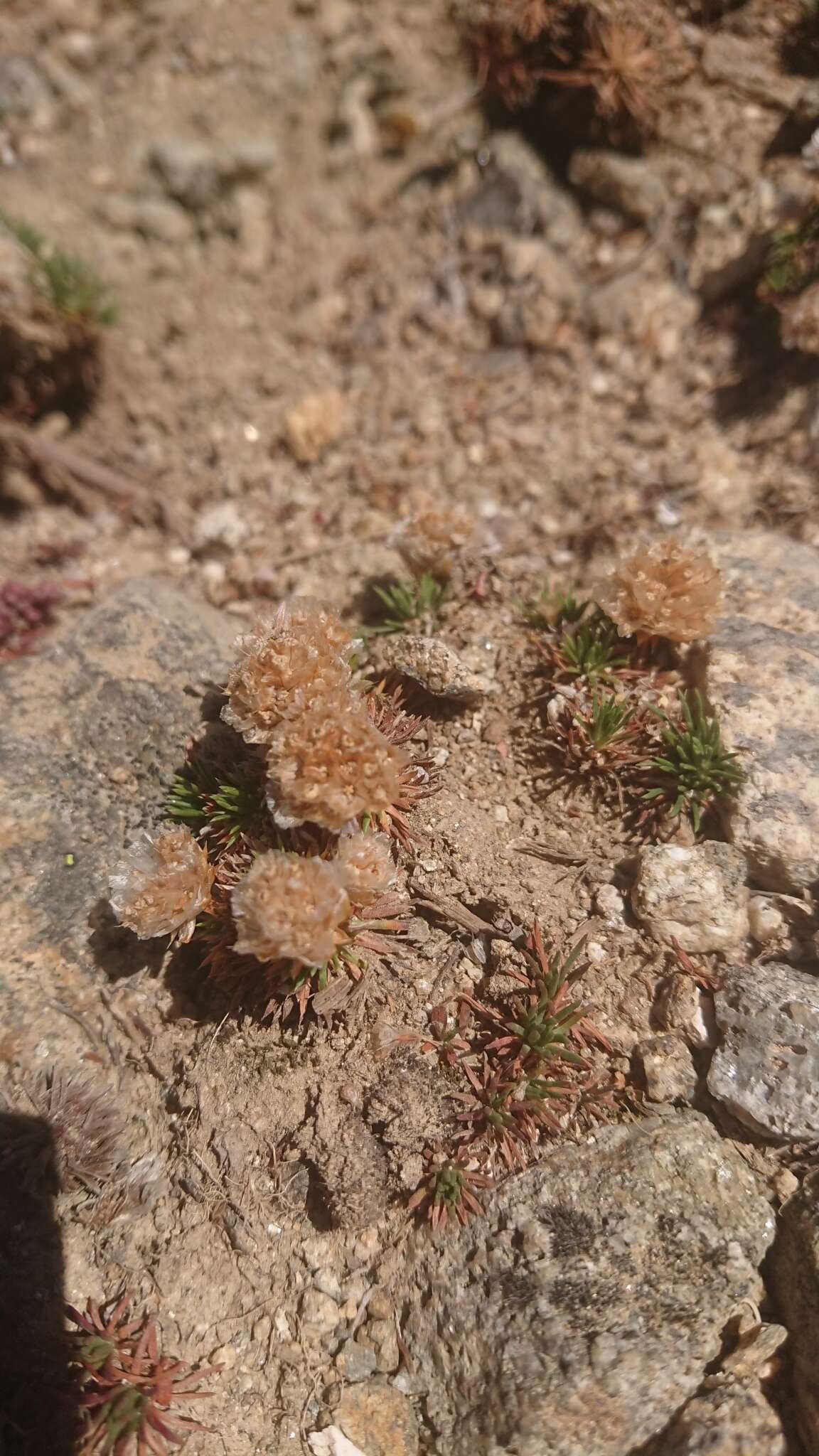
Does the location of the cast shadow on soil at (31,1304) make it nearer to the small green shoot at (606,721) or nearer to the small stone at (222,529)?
the small green shoot at (606,721)

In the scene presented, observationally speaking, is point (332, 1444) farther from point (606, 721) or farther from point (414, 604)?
point (414, 604)

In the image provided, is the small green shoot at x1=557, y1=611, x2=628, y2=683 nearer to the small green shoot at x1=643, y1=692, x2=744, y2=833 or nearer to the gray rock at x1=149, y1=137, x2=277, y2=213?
the small green shoot at x1=643, y1=692, x2=744, y2=833

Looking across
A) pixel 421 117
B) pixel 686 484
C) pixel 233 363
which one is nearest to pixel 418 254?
pixel 421 117

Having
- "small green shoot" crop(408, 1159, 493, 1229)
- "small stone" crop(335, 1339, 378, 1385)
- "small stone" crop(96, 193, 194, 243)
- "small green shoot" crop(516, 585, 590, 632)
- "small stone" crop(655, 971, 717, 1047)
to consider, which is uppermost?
"small stone" crop(96, 193, 194, 243)

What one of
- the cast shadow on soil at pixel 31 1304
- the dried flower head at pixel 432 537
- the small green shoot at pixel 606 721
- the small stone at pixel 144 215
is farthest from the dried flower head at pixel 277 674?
the small stone at pixel 144 215

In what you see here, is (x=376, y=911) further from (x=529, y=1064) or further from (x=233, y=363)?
(x=233, y=363)

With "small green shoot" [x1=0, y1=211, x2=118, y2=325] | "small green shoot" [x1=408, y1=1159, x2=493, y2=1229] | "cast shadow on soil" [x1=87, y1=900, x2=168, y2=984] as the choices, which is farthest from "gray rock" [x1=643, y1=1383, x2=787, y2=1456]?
"small green shoot" [x1=0, y1=211, x2=118, y2=325]

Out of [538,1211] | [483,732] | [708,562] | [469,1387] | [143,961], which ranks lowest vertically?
[469,1387]
